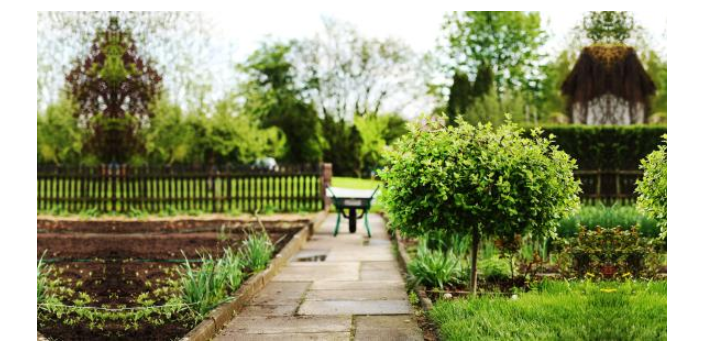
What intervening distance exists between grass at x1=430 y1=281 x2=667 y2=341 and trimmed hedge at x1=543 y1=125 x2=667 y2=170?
410 inches

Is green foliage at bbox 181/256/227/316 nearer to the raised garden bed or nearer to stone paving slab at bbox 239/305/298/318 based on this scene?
the raised garden bed

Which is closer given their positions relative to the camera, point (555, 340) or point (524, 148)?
point (555, 340)

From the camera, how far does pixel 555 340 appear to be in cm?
419

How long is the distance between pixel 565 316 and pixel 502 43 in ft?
93.8

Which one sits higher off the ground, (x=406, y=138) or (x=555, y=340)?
(x=406, y=138)

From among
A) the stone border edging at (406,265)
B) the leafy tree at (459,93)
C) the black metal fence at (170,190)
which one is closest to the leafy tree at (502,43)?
the leafy tree at (459,93)

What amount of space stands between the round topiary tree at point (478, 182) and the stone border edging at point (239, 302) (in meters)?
1.74

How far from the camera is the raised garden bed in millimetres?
4957

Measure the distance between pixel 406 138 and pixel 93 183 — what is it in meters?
13.3

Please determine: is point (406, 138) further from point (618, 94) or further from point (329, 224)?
point (618, 94)

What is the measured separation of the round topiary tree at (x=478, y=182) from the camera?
5516 millimetres

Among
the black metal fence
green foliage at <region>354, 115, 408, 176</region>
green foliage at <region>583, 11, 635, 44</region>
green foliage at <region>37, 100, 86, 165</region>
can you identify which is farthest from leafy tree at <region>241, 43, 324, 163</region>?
green foliage at <region>583, 11, 635, 44</region>
